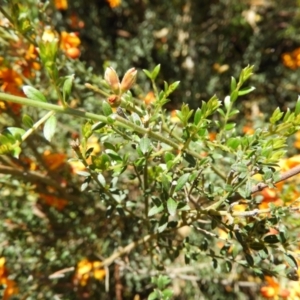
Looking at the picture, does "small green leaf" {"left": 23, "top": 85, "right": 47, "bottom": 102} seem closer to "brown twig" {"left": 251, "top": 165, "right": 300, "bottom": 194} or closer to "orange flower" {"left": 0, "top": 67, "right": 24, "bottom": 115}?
"brown twig" {"left": 251, "top": 165, "right": 300, "bottom": 194}

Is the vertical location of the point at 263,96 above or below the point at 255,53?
below

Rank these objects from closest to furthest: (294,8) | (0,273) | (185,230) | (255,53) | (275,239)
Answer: (275,239)
(0,273)
(185,230)
(255,53)
(294,8)

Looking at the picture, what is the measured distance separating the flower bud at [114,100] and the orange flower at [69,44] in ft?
2.75

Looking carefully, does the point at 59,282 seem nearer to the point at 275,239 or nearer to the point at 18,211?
the point at 18,211

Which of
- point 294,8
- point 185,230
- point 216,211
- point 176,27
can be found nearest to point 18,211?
point 185,230

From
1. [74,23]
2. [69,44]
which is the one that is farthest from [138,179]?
[74,23]

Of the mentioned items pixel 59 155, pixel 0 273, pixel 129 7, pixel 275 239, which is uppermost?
pixel 129 7

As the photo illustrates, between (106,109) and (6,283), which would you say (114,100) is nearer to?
(106,109)

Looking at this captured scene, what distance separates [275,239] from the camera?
0.89m

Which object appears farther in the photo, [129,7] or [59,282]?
[129,7]

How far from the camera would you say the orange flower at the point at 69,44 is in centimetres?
147

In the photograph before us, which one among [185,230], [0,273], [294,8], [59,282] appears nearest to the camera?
[0,273]

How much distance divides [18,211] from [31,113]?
16.5 inches

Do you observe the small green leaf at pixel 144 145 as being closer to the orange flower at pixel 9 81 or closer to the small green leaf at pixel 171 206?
the small green leaf at pixel 171 206
